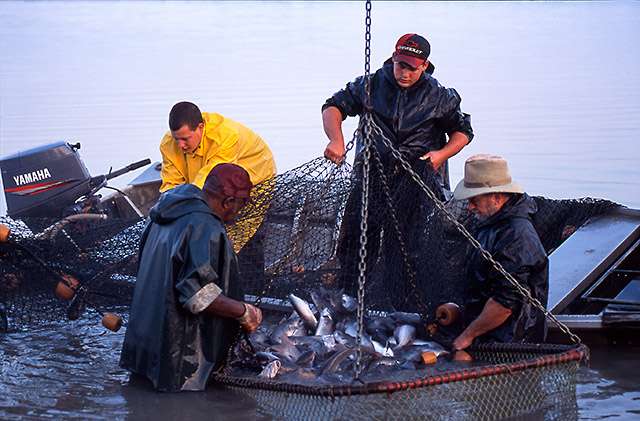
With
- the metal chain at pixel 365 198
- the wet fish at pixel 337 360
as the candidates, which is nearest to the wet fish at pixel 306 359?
the wet fish at pixel 337 360

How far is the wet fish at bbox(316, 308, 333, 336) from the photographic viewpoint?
7.75 m

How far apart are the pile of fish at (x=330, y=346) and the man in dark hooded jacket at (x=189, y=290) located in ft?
1.66

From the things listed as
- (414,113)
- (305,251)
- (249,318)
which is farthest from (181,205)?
(414,113)

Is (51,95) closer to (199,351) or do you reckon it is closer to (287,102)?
(287,102)

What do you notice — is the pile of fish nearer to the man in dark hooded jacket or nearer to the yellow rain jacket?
the man in dark hooded jacket

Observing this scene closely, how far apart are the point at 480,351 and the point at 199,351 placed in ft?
5.58

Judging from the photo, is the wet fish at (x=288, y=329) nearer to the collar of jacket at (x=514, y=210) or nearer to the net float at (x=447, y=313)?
the net float at (x=447, y=313)

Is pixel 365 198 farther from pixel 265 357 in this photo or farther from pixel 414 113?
pixel 414 113

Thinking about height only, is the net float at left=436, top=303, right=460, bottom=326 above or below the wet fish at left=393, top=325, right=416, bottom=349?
above

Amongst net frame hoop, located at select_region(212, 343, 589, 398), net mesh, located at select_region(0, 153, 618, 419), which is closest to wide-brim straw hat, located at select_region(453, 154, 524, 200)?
net mesh, located at select_region(0, 153, 618, 419)

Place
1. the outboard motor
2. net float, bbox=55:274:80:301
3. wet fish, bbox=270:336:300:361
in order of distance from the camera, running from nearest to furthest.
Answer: wet fish, bbox=270:336:300:361
net float, bbox=55:274:80:301
the outboard motor

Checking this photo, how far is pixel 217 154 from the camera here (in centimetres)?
855

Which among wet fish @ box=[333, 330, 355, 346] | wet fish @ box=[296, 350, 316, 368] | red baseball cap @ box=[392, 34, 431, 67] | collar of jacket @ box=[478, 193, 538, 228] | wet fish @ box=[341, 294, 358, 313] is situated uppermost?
red baseball cap @ box=[392, 34, 431, 67]

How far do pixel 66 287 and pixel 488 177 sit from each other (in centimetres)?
302
